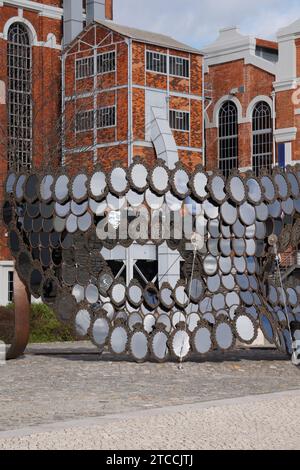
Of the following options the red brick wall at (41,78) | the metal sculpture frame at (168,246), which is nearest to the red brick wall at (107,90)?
the red brick wall at (41,78)

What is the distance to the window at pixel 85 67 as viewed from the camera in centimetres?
4616

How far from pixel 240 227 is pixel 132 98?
27200 mm

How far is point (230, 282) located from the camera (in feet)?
58.7

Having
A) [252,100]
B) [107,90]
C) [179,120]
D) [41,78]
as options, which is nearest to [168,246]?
[107,90]

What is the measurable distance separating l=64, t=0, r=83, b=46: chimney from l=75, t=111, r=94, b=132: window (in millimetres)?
6102

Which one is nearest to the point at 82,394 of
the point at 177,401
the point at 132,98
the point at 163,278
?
the point at 177,401

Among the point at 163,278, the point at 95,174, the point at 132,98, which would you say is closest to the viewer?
the point at 95,174

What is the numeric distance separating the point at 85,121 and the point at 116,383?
29757mm

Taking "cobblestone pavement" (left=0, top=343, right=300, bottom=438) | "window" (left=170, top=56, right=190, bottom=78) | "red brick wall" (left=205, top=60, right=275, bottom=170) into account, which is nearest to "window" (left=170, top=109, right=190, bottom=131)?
"window" (left=170, top=56, right=190, bottom=78)

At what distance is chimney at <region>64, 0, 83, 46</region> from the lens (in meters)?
47.5

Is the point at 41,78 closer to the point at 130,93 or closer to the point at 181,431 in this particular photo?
the point at 130,93

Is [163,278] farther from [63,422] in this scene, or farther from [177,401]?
[63,422]

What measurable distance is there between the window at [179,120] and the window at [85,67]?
14.0ft

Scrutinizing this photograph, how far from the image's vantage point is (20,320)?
737 inches
